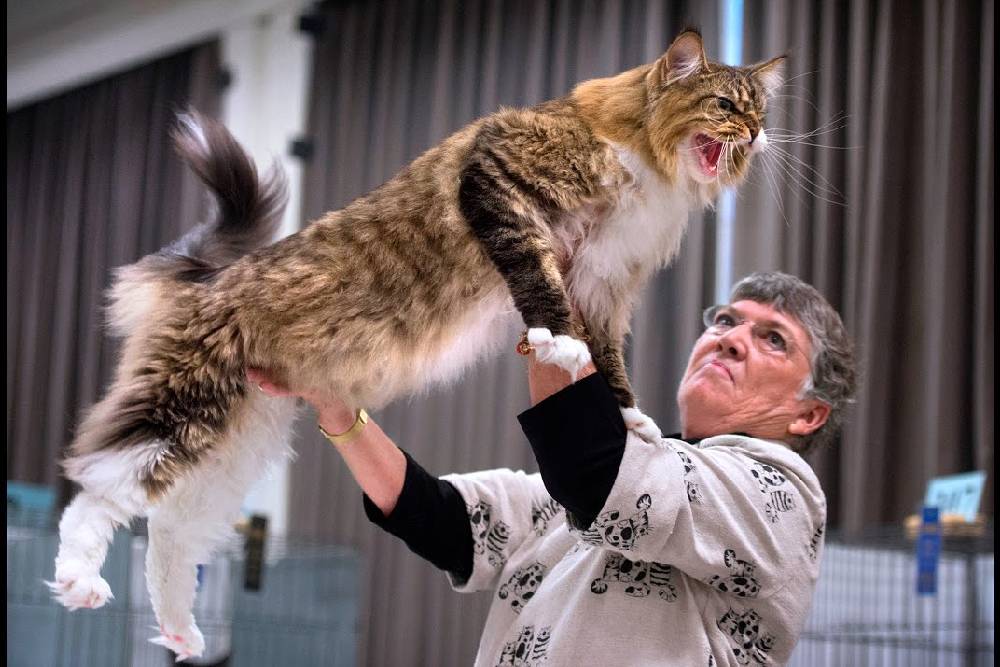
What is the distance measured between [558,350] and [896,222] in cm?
233

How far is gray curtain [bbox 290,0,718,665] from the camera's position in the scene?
3854mm

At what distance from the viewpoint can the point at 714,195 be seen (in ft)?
5.33

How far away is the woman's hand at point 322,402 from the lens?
158cm

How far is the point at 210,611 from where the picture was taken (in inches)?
124

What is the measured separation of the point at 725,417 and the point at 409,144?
300 centimetres

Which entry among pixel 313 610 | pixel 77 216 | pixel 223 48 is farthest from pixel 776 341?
pixel 77 216

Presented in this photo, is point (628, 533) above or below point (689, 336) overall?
below

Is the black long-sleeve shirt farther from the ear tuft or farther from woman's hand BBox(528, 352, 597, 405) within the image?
the ear tuft

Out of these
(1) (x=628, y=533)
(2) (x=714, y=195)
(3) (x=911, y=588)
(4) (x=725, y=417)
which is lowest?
(3) (x=911, y=588)

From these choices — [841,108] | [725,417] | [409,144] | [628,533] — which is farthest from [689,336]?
[628,533]

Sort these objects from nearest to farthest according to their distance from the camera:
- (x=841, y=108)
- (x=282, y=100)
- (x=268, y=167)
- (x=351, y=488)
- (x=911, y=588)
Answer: (x=268, y=167), (x=911, y=588), (x=841, y=108), (x=351, y=488), (x=282, y=100)

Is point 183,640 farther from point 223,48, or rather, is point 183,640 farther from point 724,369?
point 223,48

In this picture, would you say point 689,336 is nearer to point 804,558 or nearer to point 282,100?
point 804,558

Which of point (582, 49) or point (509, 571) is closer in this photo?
point (509, 571)
